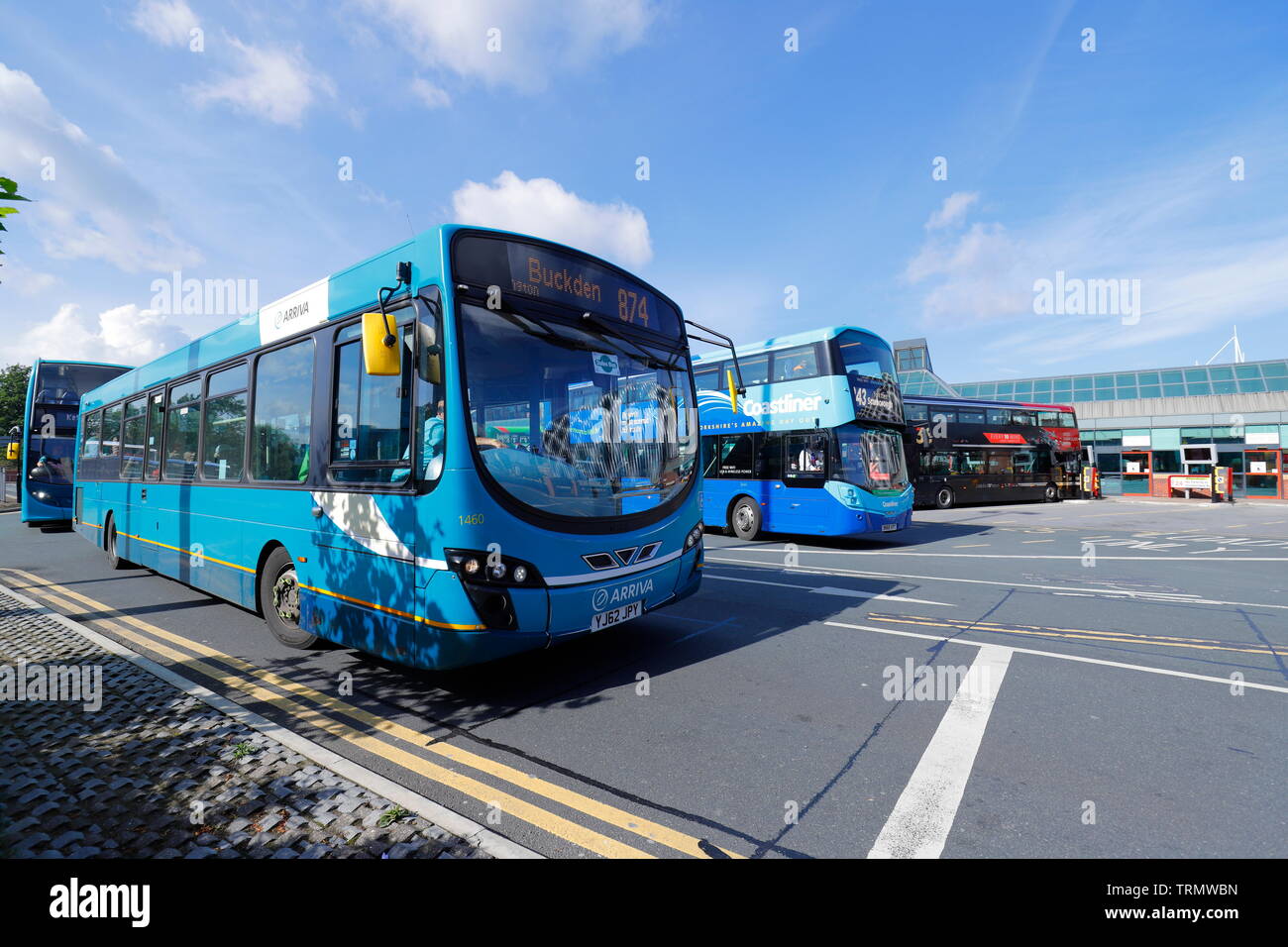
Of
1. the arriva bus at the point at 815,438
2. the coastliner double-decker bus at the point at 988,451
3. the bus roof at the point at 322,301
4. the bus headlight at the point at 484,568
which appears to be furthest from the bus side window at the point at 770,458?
the coastliner double-decker bus at the point at 988,451

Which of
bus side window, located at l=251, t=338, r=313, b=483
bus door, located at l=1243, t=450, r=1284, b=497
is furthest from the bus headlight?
bus door, located at l=1243, t=450, r=1284, b=497

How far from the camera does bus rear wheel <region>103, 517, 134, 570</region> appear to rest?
10117 mm

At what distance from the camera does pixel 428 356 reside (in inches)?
158

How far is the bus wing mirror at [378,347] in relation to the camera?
396 cm

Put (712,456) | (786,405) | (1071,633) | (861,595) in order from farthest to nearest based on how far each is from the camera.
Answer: (712,456)
(786,405)
(861,595)
(1071,633)

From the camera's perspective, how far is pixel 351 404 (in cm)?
474

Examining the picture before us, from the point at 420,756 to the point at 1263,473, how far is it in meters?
45.9

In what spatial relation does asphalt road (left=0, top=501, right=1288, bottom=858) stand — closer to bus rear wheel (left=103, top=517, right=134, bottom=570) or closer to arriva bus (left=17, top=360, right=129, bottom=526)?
bus rear wheel (left=103, top=517, right=134, bottom=570)

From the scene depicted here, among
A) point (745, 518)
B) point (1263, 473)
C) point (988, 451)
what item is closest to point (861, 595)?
point (745, 518)

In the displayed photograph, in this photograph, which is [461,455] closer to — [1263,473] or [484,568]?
[484,568]

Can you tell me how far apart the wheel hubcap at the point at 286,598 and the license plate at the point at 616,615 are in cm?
281

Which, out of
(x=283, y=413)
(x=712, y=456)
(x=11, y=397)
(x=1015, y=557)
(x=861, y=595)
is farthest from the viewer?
(x=11, y=397)
